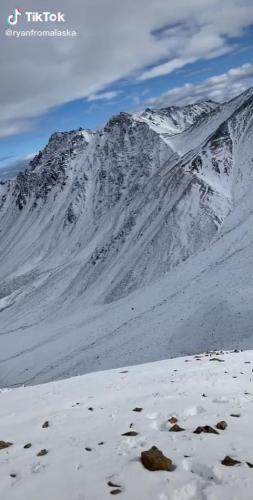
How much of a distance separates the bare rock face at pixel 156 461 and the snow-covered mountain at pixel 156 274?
56027 mm

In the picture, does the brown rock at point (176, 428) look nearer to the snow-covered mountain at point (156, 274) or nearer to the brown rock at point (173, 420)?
the brown rock at point (173, 420)

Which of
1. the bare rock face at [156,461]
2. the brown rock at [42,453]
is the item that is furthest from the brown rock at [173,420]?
the brown rock at [42,453]

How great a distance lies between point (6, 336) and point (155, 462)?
12335cm

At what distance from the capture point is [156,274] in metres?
122

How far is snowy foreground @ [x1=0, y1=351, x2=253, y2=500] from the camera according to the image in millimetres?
10547

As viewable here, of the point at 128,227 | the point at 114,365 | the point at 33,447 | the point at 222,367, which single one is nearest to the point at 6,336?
the point at 128,227

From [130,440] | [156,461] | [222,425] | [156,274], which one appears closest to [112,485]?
[156,461]

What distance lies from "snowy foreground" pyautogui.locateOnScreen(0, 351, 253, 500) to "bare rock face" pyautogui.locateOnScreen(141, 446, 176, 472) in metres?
0.14

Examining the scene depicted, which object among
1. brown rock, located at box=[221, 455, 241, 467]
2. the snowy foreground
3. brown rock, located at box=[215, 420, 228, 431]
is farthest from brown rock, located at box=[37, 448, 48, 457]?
brown rock, located at box=[221, 455, 241, 467]

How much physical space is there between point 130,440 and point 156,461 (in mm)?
2025

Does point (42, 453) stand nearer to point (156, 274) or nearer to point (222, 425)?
point (222, 425)

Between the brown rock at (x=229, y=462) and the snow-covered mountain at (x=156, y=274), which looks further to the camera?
the snow-covered mountain at (x=156, y=274)

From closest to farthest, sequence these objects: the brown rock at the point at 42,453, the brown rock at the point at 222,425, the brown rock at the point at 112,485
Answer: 1. the brown rock at the point at 112,485
2. the brown rock at the point at 42,453
3. the brown rock at the point at 222,425

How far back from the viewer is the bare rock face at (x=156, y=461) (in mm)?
11156
